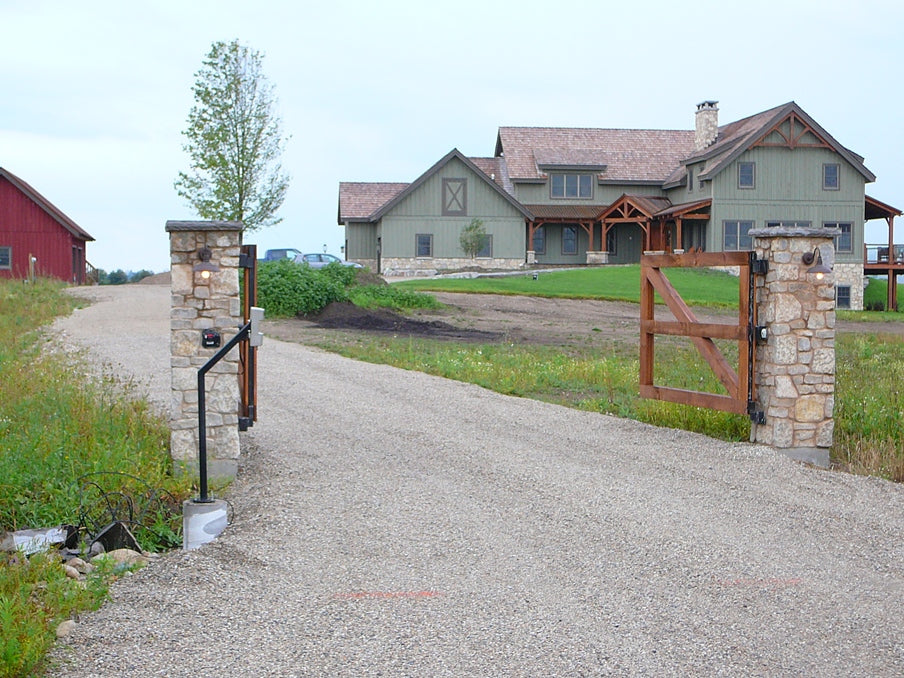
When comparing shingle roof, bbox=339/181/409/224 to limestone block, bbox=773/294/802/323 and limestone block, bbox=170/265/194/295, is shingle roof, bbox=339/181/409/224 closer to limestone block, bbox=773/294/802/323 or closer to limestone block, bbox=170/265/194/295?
limestone block, bbox=773/294/802/323

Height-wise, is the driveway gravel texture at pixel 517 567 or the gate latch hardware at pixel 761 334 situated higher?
the gate latch hardware at pixel 761 334

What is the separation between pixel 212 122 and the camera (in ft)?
154

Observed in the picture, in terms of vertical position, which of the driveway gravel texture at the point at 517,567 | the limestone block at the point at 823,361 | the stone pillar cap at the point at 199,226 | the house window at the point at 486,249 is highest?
the house window at the point at 486,249

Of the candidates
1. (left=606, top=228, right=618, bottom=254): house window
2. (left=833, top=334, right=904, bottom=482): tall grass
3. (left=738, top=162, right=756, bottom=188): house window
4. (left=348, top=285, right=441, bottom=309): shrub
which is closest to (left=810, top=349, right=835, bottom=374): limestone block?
(left=833, top=334, right=904, bottom=482): tall grass

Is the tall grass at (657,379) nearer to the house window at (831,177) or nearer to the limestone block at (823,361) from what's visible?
the limestone block at (823,361)

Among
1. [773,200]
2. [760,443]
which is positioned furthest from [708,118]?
[760,443]

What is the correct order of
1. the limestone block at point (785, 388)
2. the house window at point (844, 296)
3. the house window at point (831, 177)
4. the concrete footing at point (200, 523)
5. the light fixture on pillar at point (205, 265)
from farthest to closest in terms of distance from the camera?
the house window at point (831, 177), the house window at point (844, 296), the limestone block at point (785, 388), the light fixture on pillar at point (205, 265), the concrete footing at point (200, 523)

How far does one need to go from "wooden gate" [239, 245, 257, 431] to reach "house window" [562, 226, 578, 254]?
42.7 metres

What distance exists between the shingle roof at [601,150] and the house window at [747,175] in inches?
228

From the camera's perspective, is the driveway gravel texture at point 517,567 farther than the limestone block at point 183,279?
No

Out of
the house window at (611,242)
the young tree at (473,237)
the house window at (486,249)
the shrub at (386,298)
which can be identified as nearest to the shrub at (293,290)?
the shrub at (386,298)

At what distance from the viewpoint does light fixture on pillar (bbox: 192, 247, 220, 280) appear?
8.90 meters

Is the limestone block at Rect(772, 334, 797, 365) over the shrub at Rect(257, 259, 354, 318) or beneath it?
beneath

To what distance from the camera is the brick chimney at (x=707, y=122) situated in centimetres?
5050
